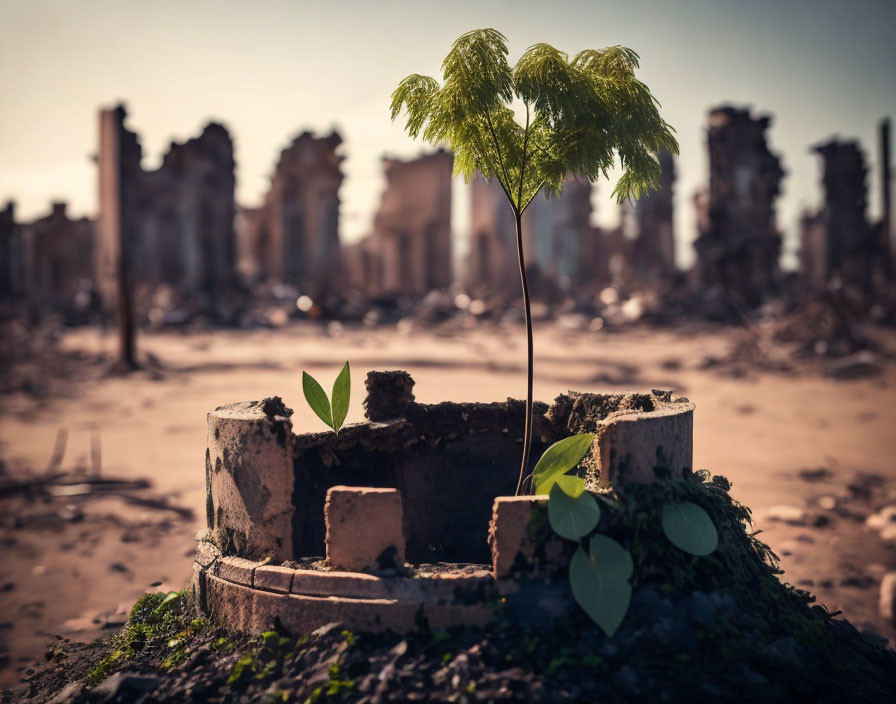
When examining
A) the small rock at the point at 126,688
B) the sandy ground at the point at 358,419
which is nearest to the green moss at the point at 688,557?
the sandy ground at the point at 358,419

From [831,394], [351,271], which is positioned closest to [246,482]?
[831,394]

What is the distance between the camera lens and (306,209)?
26.2 m

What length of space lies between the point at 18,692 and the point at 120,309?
1001 centimetres

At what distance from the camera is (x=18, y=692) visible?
368cm

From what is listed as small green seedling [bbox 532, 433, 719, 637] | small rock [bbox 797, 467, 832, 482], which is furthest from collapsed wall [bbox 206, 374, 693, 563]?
small rock [bbox 797, 467, 832, 482]

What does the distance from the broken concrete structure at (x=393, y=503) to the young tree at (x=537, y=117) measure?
0.53 m

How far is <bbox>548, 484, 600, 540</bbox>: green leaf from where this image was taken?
2.91 meters

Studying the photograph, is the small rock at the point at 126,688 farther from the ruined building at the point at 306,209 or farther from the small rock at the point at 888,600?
the ruined building at the point at 306,209

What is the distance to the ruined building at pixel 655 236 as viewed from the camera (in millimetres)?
25875

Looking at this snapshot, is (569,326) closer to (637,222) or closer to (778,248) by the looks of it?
(778,248)

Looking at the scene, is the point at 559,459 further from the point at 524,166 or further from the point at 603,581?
the point at 524,166

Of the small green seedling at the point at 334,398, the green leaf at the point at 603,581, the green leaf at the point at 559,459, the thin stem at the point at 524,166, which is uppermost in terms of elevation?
the thin stem at the point at 524,166

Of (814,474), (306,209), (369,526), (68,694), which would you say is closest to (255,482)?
(369,526)

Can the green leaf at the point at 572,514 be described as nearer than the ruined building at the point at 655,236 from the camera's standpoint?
Yes
